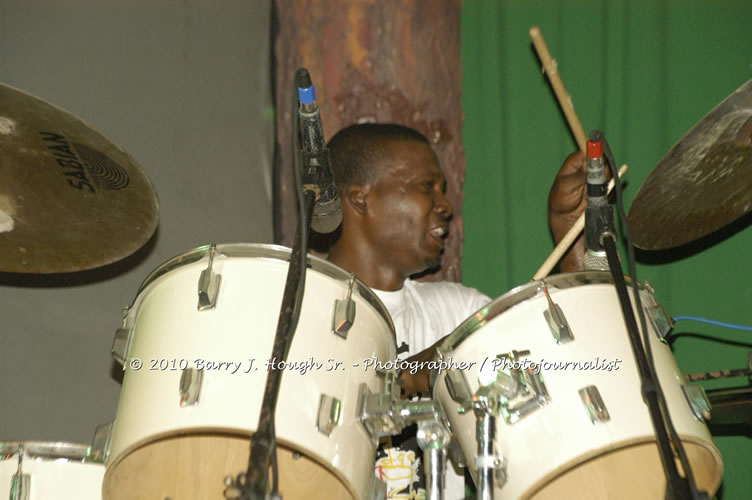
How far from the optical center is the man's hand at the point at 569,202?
2322 millimetres

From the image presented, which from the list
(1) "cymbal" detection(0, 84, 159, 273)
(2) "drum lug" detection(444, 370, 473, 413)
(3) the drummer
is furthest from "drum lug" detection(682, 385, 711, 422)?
(1) "cymbal" detection(0, 84, 159, 273)

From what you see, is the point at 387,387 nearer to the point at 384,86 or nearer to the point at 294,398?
the point at 294,398

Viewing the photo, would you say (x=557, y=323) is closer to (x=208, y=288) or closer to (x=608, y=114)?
(x=208, y=288)

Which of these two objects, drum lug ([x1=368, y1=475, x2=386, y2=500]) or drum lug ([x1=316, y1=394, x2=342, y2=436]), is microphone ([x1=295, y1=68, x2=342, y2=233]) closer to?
drum lug ([x1=316, y1=394, x2=342, y2=436])

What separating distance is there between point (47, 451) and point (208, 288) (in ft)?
1.77

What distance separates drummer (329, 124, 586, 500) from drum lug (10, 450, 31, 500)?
3.81ft

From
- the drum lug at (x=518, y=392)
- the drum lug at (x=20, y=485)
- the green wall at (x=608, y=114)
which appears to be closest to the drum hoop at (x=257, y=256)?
the drum lug at (x=518, y=392)

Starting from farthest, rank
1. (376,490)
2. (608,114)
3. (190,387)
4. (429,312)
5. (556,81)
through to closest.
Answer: (608,114), (429,312), (556,81), (376,490), (190,387)

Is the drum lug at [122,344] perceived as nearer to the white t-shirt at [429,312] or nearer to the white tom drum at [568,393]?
the white tom drum at [568,393]

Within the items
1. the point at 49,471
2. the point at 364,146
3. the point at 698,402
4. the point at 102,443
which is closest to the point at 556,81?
the point at 364,146

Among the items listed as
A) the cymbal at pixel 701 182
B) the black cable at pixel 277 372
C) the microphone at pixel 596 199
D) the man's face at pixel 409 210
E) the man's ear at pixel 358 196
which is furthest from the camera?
the man's ear at pixel 358 196

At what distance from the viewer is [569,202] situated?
7.73 feet

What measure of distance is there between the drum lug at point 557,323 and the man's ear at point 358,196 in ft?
3.88

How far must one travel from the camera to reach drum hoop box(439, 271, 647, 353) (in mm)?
1532
